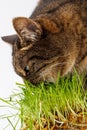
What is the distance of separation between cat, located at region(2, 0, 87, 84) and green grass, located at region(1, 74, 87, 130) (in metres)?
0.04

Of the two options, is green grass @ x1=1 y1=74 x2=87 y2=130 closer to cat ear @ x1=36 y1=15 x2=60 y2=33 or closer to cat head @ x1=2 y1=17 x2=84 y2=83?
cat head @ x1=2 y1=17 x2=84 y2=83

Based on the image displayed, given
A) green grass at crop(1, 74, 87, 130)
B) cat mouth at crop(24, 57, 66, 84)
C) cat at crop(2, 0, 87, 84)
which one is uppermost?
cat at crop(2, 0, 87, 84)

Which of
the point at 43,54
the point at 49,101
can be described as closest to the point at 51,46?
the point at 43,54

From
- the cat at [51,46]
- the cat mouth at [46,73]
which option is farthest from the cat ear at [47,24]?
the cat mouth at [46,73]

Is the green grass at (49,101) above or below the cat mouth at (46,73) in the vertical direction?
below

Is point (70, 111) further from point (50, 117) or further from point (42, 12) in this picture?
point (42, 12)

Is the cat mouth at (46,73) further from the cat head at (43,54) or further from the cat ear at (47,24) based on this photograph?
the cat ear at (47,24)

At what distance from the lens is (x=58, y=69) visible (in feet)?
4.30

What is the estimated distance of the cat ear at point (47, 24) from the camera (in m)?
1.28

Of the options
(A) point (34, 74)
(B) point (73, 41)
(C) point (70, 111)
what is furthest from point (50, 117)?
(B) point (73, 41)

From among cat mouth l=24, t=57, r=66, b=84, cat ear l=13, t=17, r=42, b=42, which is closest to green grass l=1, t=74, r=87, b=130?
cat mouth l=24, t=57, r=66, b=84

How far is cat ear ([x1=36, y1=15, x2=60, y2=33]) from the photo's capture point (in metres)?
1.28

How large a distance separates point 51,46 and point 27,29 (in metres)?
0.13

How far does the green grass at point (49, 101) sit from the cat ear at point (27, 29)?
162 millimetres
